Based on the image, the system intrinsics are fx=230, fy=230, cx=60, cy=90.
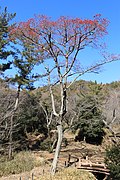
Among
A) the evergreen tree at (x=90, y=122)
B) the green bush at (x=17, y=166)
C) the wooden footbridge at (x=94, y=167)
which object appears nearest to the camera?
the wooden footbridge at (x=94, y=167)

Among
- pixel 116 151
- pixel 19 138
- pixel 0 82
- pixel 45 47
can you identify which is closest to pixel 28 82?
pixel 0 82

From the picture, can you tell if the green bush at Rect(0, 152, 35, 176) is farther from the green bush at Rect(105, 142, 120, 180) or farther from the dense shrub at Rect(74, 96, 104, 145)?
the dense shrub at Rect(74, 96, 104, 145)

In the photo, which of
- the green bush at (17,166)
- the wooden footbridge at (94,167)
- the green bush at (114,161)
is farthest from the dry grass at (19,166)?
the green bush at (114,161)

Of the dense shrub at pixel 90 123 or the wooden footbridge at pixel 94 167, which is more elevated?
the dense shrub at pixel 90 123

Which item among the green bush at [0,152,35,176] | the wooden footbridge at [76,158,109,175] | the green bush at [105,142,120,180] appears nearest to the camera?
the green bush at [105,142,120,180]

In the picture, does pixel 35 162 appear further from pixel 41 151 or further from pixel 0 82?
pixel 0 82

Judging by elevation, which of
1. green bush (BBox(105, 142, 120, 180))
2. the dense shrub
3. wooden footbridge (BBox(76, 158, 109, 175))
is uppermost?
the dense shrub

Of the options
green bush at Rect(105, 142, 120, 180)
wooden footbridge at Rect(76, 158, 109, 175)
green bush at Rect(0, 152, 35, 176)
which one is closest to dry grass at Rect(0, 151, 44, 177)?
green bush at Rect(0, 152, 35, 176)

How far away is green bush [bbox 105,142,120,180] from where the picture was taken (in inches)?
394

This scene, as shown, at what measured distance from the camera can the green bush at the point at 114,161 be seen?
1000 cm

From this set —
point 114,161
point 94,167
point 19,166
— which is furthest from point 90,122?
point 114,161

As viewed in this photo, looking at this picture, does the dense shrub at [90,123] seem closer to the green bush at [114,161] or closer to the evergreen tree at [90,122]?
the evergreen tree at [90,122]

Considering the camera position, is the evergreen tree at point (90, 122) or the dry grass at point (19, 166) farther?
the evergreen tree at point (90, 122)

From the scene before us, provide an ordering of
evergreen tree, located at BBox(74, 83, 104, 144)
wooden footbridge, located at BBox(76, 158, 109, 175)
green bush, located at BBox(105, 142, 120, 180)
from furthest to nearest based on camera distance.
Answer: evergreen tree, located at BBox(74, 83, 104, 144) < wooden footbridge, located at BBox(76, 158, 109, 175) < green bush, located at BBox(105, 142, 120, 180)
